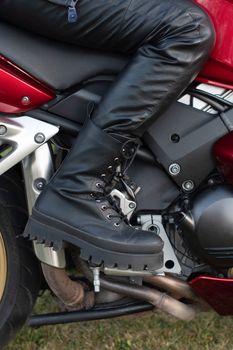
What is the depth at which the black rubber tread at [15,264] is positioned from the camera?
303cm

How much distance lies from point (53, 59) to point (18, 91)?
0.17 meters

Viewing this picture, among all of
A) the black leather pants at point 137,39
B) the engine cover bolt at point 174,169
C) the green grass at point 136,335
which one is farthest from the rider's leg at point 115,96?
the green grass at point 136,335

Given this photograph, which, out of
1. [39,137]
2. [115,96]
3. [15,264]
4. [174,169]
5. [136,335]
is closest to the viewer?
[115,96]

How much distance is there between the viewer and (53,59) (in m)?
2.84

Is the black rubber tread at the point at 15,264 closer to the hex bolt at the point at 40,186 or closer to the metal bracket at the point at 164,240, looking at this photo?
the hex bolt at the point at 40,186

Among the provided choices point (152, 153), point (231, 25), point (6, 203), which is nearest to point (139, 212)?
point (152, 153)

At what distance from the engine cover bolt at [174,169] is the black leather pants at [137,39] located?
252mm

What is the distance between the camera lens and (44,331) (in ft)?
11.9

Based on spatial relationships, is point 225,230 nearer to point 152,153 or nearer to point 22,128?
point 152,153

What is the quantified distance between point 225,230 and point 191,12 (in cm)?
80

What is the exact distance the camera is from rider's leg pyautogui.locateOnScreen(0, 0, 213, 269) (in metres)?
2.67

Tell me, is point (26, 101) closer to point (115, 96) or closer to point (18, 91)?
point (18, 91)

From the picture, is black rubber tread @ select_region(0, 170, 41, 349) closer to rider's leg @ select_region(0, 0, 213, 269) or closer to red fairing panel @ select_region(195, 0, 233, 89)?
rider's leg @ select_region(0, 0, 213, 269)

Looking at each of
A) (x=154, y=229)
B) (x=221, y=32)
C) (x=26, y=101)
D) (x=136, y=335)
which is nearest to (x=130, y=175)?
(x=154, y=229)
